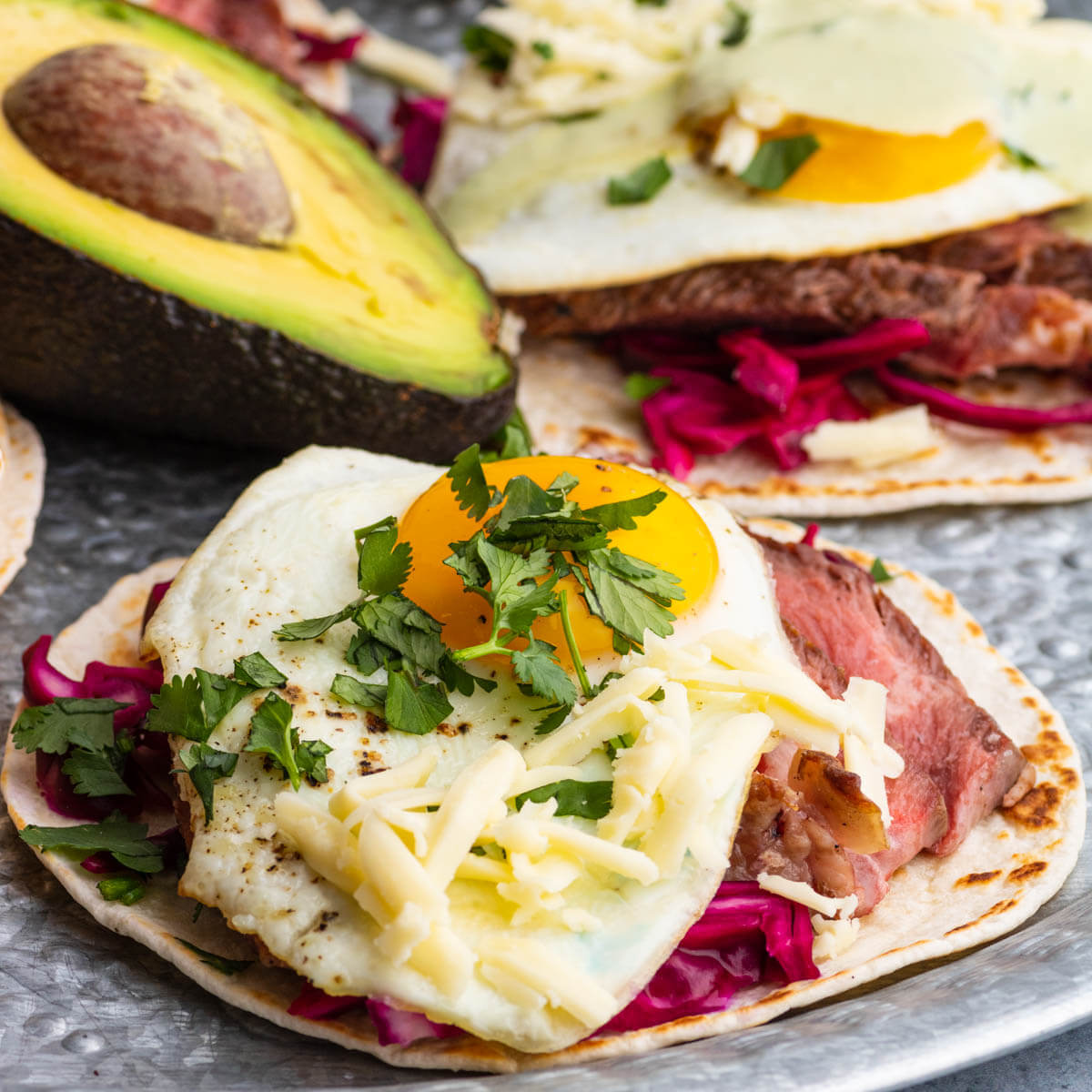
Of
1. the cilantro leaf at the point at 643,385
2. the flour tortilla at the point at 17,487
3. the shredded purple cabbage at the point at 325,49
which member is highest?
the shredded purple cabbage at the point at 325,49

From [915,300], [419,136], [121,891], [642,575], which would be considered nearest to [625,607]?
[642,575]

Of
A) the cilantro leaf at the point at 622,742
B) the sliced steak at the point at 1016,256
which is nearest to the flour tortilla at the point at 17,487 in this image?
the cilantro leaf at the point at 622,742

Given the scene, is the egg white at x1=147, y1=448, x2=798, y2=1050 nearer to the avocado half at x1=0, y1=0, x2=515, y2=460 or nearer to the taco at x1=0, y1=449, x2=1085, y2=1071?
the taco at x1=0, y1=449, x2=1085, y2=1071

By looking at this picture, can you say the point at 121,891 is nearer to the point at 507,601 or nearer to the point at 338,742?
the point at 338,742

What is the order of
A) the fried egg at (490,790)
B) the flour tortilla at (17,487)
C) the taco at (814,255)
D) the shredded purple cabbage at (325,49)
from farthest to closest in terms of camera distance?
1. the shredded purple cabbage at (325,49)
2. the taco at (814,255)
3. the flour tortilla at (17,487)
4. the fried egg at (490,790)

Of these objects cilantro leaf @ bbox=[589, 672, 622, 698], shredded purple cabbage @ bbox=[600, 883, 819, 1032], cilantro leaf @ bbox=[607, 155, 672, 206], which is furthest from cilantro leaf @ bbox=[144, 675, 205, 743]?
cilantro leaf @ bbox=[607, 155, 672, 206]

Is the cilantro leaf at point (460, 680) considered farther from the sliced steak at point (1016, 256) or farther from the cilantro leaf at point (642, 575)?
the sliced steak at point (1016, 256)
